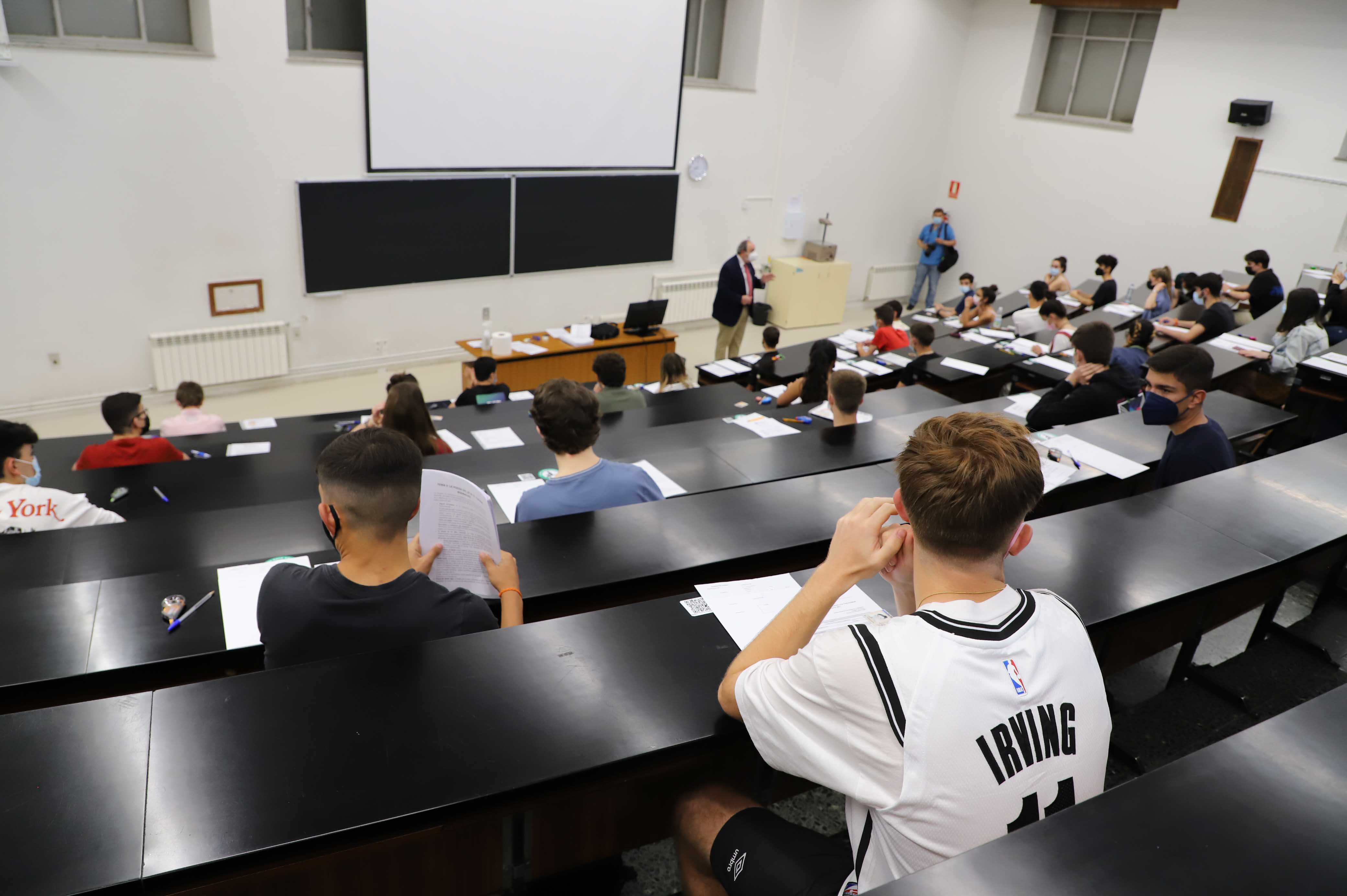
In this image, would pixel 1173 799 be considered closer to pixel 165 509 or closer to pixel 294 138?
pixel 165 509

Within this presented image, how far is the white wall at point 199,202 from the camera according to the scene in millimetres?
6141

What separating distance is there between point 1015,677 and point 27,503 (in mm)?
3264

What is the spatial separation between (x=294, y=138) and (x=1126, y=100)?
914cm

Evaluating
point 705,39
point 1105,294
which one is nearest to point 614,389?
point 705,39

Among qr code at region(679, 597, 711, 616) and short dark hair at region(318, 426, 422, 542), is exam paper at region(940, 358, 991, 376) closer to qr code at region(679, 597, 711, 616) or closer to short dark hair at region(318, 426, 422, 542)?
qr code at region(679, 597, 711, 616)

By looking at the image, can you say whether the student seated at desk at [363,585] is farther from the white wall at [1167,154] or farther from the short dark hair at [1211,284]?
the white wall at [1167,154]

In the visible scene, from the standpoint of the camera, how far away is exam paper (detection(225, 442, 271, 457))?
4.45 meters

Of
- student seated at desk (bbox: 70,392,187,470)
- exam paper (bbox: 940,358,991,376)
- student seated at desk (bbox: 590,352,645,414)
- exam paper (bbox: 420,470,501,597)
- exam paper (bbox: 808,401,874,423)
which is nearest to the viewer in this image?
exam paper (bbox: 420,470,501,597)

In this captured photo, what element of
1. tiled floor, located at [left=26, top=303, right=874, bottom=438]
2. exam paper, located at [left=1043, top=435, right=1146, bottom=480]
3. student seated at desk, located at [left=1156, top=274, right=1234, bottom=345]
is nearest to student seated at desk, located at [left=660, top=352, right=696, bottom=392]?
tiled floor, located at [left=26, top=303, right=874, bottom=438]

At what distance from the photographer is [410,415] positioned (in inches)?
153

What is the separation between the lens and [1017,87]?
34.9ft

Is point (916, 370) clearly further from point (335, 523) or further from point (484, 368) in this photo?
point (335, 523)

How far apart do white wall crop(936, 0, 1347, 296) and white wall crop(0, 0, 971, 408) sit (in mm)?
3010

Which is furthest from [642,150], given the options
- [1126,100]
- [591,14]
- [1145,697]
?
[1145,697]
